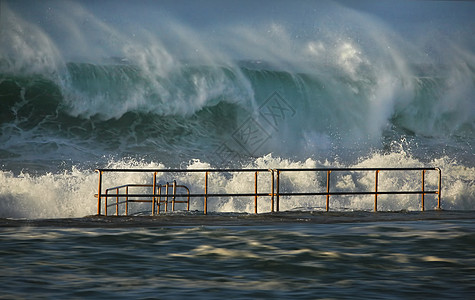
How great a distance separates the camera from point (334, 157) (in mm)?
28906

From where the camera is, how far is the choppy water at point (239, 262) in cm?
664

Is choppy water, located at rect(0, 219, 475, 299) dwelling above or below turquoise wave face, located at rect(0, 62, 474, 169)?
below

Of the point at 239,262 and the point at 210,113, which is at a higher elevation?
the point at 210,113

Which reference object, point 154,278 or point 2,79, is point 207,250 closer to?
point 154,278

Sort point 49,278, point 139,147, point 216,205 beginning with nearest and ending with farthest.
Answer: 1. point 49,278
2. point 216,205
3. point 139,147

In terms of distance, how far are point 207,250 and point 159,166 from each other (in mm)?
16360

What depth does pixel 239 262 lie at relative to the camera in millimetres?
7988

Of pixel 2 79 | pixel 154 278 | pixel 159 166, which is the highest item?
pixel 2 79

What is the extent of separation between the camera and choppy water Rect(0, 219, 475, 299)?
261 inches

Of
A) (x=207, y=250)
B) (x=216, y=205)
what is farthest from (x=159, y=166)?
(x=207, y=250)

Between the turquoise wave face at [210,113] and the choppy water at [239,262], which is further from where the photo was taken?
the turquoise wave face at [210,113]

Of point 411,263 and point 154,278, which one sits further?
point 411,263

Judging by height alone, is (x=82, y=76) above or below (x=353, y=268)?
above

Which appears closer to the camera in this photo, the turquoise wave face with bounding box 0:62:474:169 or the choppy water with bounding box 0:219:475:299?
the choppy water with bounding box 0:219:475:299
